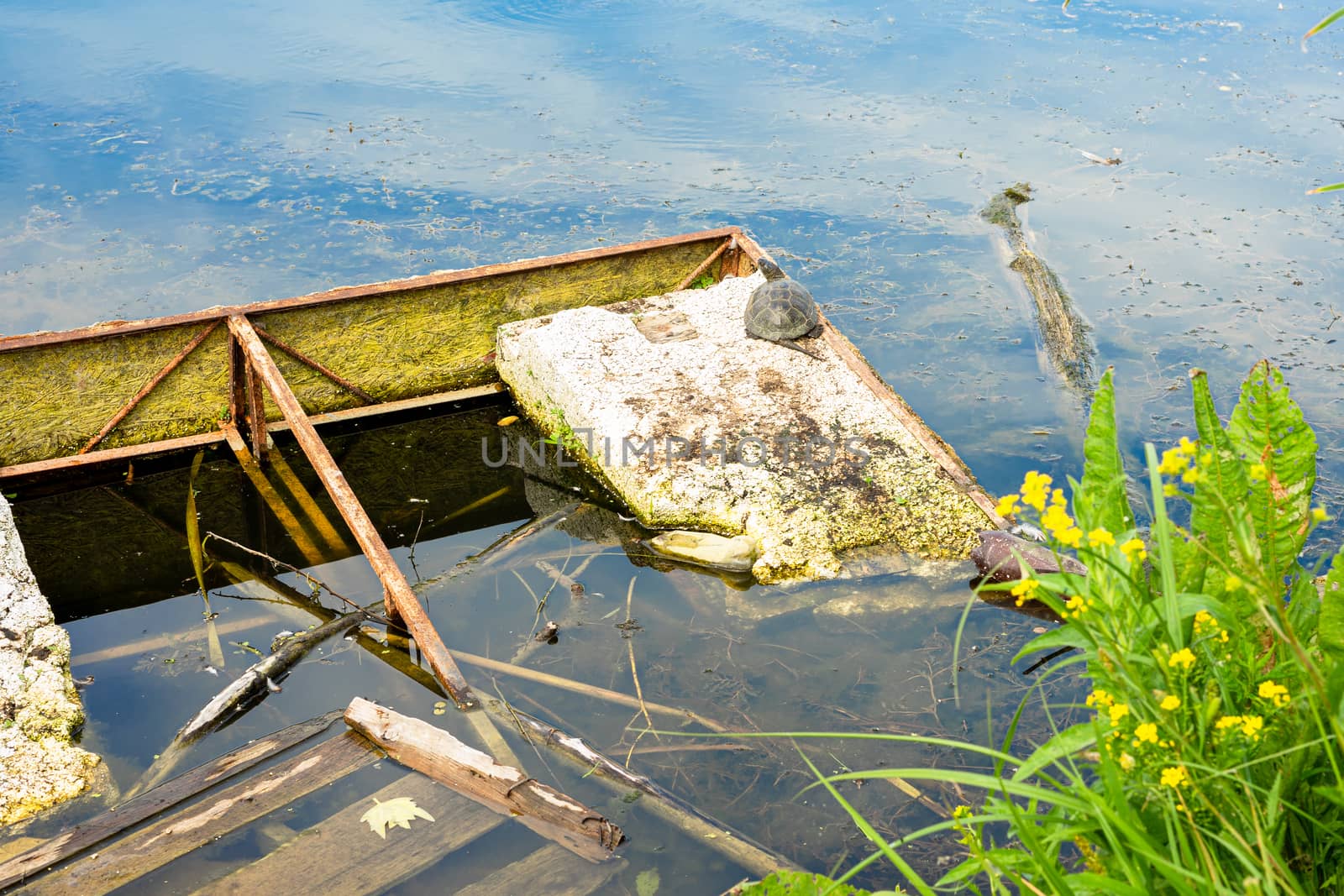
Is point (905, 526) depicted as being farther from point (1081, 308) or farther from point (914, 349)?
point (1081, 308)

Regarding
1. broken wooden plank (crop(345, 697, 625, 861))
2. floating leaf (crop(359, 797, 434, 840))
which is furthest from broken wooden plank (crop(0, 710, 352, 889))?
floating leaf (crop(359, 797, 434, 840))

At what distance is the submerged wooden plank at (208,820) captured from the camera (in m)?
3.44

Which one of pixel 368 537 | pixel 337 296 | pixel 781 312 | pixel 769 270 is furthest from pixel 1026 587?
pixel 337 296

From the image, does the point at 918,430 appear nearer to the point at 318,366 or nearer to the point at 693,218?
the point at 318,366

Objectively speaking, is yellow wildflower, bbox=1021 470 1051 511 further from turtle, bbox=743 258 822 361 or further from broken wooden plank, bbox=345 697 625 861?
turtle, bbox=743 258 822 361

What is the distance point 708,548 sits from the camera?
5691 millimetres

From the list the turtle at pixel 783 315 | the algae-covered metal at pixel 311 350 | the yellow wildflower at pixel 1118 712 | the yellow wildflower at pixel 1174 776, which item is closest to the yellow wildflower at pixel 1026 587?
the yellow wildflower at pixel 1118 712

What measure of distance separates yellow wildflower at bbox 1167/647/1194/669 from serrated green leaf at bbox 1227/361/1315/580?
327 millimetres

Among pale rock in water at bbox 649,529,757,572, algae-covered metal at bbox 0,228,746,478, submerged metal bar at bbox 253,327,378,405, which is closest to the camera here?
pale rock in water at bbox 649,529,757,572

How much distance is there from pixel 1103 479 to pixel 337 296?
5.78m

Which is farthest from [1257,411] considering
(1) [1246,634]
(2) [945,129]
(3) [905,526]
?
(2) [945,129]

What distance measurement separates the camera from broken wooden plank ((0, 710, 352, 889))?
11.4 feet

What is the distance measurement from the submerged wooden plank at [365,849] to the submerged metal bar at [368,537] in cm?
70

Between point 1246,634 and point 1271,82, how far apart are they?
14.5m
